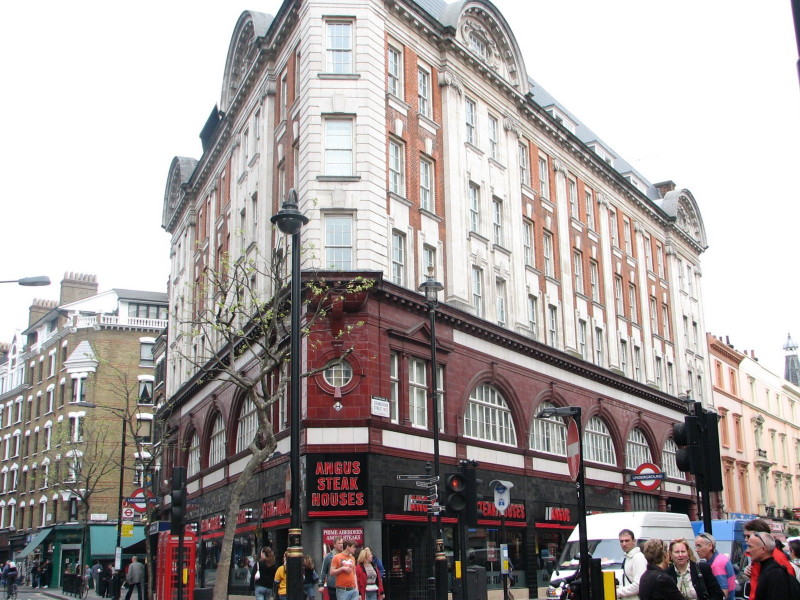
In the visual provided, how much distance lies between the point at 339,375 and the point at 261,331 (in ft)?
9.31

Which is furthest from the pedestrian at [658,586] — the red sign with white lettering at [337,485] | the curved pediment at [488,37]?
the curved pediment at [488,37]

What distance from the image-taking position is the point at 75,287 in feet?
242

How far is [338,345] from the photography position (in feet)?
93.1

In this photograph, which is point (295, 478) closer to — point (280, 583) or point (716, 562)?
point (716, 562)

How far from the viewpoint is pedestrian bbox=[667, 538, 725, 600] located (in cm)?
1054

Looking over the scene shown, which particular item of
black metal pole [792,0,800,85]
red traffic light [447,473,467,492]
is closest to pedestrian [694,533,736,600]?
red traffic light [447,473,467,492]

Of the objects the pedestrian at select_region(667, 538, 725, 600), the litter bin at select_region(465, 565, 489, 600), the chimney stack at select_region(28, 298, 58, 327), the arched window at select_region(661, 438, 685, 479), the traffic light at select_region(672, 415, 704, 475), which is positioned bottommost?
the litter bin at select_region(465, 565, 489, 600)

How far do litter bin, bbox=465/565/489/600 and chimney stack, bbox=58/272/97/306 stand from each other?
5829 centimetres

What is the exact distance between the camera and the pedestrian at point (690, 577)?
34.6 ft

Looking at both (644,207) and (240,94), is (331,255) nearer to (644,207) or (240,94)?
(240,94)

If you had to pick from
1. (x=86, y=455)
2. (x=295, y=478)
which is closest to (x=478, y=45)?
(x=295, y=478)

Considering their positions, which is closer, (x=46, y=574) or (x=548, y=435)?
(x=548, y=435)

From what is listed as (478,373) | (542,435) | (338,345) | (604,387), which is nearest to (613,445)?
(604,387)

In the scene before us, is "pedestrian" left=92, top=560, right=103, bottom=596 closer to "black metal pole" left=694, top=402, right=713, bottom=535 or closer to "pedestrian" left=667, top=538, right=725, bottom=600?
"pedestrian" left=667, top=538, right=725, bottom=600
